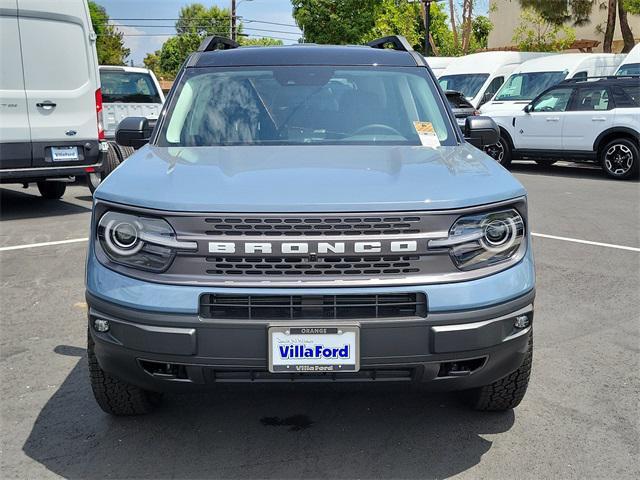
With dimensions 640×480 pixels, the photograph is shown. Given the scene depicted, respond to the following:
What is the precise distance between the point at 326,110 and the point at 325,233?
1.52 metres

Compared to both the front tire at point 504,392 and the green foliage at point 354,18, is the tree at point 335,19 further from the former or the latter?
the front tire at point 504,392

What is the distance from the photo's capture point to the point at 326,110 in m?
4.26

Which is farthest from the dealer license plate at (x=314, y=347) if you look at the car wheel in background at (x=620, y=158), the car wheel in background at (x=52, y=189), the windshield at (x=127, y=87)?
the car wheel in background at (x=620, y=158)

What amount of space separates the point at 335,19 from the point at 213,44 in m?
43.6

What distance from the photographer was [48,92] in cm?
936

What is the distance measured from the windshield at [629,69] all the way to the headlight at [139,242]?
15.9 metres

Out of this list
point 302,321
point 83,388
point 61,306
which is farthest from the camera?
point 61,306

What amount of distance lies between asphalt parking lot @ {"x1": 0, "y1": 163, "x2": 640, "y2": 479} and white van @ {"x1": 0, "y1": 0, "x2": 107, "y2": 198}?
437cm

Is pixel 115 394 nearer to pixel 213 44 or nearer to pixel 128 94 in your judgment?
pixel 213 44

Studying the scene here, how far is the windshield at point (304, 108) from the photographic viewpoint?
4.09 metres

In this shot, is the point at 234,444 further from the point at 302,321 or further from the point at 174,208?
the point at 174,208

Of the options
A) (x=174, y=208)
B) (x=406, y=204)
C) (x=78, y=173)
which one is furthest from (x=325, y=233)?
(x=78, y=173)

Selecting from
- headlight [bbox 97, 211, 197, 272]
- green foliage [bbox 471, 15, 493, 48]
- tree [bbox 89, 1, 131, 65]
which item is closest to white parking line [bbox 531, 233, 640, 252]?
headlight [bbox 97, 211, 197, 272]

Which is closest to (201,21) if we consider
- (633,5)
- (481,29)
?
(481,29)
